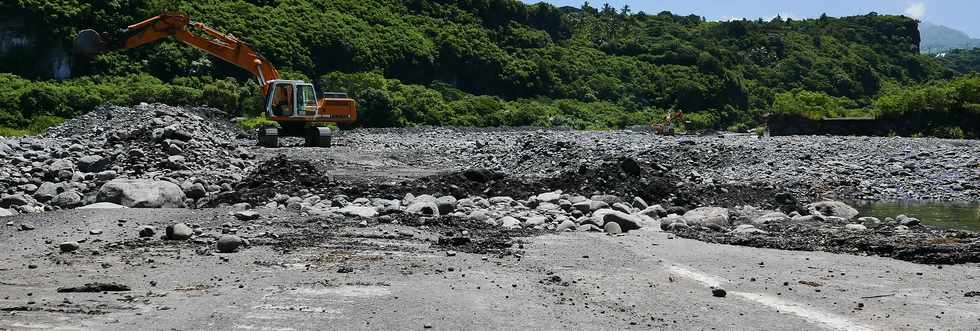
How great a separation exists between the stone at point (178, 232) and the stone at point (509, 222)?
4525 mm

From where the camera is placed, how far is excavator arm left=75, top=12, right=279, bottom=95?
27.1 metres

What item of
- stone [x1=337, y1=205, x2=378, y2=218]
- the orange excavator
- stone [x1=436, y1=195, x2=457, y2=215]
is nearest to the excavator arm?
the orange excavator

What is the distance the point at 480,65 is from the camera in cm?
9425

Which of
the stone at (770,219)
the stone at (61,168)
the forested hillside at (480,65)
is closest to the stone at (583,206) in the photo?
the stone at (770,219)

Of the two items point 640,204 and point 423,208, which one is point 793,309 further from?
point 640,204

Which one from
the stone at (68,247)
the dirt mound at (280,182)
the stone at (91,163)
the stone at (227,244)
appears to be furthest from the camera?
the stone at (91,163)

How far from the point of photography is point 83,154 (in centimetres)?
1942

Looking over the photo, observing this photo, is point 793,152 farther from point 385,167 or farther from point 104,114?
point 104,114

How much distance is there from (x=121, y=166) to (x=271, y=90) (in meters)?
11.5

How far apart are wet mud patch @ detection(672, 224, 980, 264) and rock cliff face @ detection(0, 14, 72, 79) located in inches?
2261

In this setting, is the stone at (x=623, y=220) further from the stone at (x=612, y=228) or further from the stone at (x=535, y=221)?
the stone at (x=535, y=221)

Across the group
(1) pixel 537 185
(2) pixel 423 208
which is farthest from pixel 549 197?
(2) pixel 423 208

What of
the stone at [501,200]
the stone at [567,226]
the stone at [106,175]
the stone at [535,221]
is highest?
the stone at [567,226]

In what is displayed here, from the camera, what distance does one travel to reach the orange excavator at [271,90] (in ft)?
98.7
